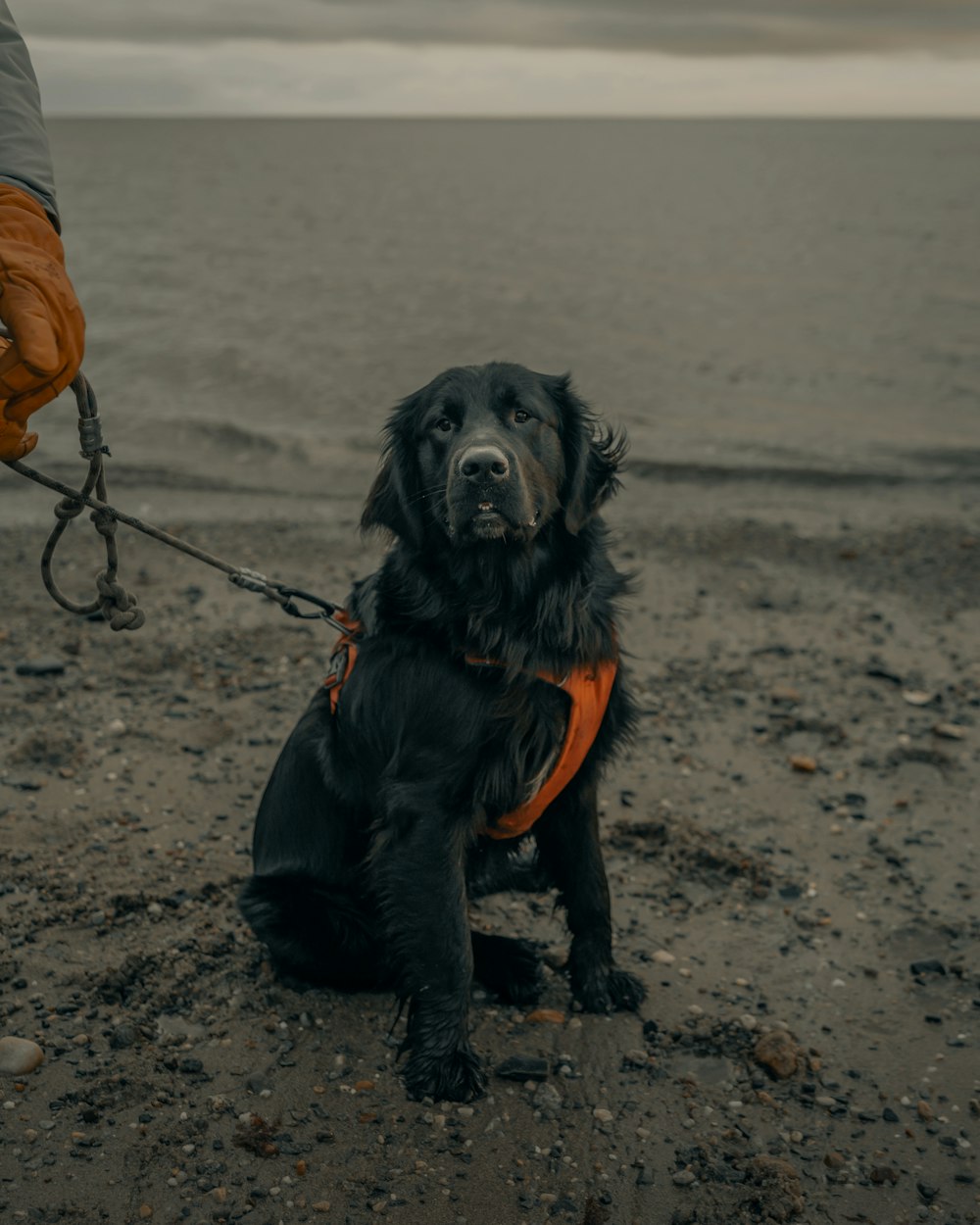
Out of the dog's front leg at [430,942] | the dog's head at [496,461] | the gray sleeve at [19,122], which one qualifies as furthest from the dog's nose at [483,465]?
the gray sleeve at [19,122]

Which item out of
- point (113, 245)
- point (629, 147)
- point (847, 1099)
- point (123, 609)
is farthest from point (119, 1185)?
point (629, 147)

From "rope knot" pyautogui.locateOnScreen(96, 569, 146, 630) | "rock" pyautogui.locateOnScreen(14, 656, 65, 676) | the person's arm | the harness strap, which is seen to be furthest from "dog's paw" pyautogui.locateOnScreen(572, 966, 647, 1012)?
"rock" pyautogui.locateOnScreen(14, 656, 65, 676)

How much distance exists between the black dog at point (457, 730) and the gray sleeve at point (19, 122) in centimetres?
116

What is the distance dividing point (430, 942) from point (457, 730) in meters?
0.58

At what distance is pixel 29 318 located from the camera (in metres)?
2.34

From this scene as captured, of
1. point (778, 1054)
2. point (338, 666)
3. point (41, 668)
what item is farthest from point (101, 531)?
point (778, 1054)

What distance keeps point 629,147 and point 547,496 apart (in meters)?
95.5

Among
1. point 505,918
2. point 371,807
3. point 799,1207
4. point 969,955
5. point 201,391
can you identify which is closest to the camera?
point 799,1207

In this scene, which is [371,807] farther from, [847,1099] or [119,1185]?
[847,1099]

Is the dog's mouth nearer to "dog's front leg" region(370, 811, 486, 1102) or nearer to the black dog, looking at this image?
the black dog

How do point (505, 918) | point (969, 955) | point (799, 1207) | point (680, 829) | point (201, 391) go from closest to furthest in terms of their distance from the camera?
point (799, 1207), point (969, 955), point (505, 918), point (680, 829), point (201, 391)

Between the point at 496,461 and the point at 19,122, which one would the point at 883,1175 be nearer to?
the point at 496,461

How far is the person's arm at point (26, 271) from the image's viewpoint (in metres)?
2.36

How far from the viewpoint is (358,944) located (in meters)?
3.14
